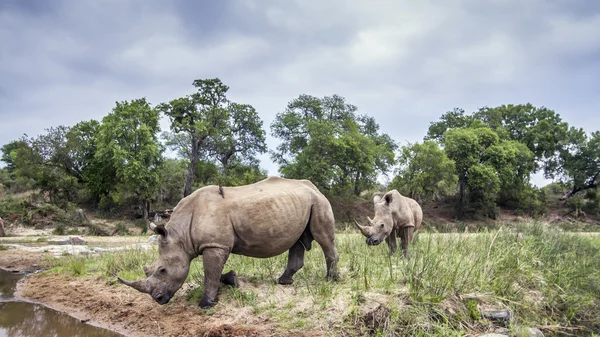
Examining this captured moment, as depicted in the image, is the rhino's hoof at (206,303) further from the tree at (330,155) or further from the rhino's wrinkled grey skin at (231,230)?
the tree at (330,155)

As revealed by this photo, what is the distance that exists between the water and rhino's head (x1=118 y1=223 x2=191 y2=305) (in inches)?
34.2

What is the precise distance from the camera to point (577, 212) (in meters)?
38.6

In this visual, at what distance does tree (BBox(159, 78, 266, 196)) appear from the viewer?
35.3 meters

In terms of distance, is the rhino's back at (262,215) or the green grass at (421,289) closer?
the green grass at (421,289)

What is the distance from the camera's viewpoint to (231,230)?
6371mm

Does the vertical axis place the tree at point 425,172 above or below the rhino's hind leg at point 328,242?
above

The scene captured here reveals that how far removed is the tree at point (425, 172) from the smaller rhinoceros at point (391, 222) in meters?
25.5

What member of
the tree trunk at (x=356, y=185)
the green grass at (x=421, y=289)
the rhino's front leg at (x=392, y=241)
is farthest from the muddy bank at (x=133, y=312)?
the tree trunk at (x=356, y=185)

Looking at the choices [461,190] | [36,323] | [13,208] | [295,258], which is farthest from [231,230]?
[461,190]

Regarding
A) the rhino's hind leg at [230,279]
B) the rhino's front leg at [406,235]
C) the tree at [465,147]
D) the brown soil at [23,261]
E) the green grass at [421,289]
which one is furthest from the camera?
the tree at [465,147]

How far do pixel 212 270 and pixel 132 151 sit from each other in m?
27.4

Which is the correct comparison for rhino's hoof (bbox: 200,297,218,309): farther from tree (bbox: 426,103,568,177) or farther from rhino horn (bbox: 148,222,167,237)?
tree (bbox: 426,103,568,177)

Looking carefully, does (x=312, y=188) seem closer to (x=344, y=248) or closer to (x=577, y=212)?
(x=344, y=248)

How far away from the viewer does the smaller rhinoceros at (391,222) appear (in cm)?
885
